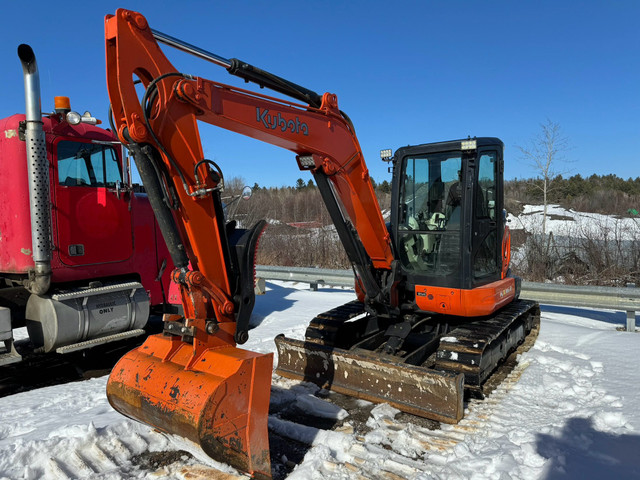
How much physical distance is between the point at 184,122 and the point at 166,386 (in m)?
1.79

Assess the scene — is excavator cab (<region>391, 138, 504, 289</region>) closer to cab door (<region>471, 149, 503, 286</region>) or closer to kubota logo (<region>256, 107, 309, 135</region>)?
cab door (<region>471, 149, 503, 286</region>)

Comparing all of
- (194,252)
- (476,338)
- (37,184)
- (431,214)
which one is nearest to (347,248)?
(431,214)

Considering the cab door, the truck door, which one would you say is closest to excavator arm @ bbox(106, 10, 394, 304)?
the cab door

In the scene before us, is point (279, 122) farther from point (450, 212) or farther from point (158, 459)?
point (158, 459)

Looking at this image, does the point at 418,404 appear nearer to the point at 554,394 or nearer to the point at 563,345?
the point at 554,394

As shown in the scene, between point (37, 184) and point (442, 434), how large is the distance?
204 inches

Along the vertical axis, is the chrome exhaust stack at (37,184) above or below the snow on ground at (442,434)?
above

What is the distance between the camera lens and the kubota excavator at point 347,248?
9.93 feet

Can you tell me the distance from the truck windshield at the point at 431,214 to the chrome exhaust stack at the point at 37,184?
4240 millimetres

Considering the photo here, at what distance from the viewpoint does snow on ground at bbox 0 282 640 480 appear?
3182 mm

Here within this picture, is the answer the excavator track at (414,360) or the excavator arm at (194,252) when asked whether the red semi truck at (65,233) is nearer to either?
the excavator track at (414,360)

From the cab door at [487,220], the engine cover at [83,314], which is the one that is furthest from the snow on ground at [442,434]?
the cab door at [487,220]

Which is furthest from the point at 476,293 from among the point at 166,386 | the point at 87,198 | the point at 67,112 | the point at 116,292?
the point at 67,112

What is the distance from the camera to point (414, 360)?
15.8 ft
